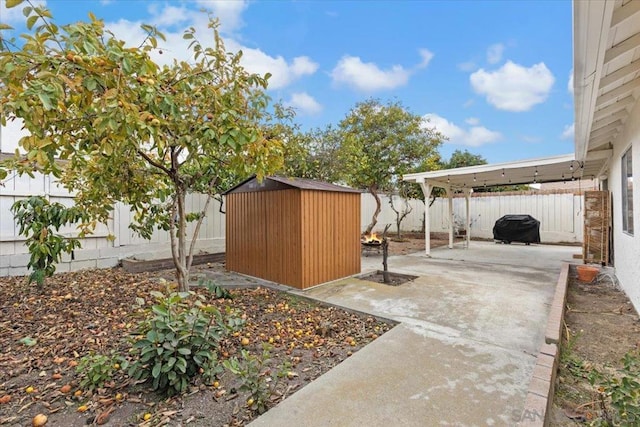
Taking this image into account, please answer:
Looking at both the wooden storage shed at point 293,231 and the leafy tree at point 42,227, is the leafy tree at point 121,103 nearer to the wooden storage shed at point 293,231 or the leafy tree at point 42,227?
the leafy tree at point 42,227

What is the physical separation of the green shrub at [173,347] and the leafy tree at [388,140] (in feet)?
25.6

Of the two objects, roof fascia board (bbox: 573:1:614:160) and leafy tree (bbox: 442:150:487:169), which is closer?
roof fascia board (bbox: 573:1:614:160)

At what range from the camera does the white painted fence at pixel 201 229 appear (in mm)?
5105

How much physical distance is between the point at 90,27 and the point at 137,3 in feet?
12.3

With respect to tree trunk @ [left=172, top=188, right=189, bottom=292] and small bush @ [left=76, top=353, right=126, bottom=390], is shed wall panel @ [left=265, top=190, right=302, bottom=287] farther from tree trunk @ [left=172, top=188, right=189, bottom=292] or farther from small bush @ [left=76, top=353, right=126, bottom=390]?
small bush @ [left=76, top=353, right=126, bottom=390]

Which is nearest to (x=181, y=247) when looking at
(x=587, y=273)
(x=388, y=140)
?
(x=587, y=273)

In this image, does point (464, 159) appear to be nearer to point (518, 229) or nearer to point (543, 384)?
point (518, 229)

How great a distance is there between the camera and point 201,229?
726 cm

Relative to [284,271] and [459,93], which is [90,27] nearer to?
[284,271]

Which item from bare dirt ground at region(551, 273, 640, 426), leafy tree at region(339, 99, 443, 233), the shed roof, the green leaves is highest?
leafy tree at region(339, 99, 443, 233)

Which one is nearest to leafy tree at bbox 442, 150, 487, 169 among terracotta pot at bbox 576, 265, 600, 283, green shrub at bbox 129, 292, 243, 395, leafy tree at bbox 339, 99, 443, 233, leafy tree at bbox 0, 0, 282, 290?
leafy tree at bbox 339, 99, 443, 233

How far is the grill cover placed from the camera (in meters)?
11.1

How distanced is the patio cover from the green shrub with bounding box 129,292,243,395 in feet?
23.2

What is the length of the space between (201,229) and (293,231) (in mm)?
3368
